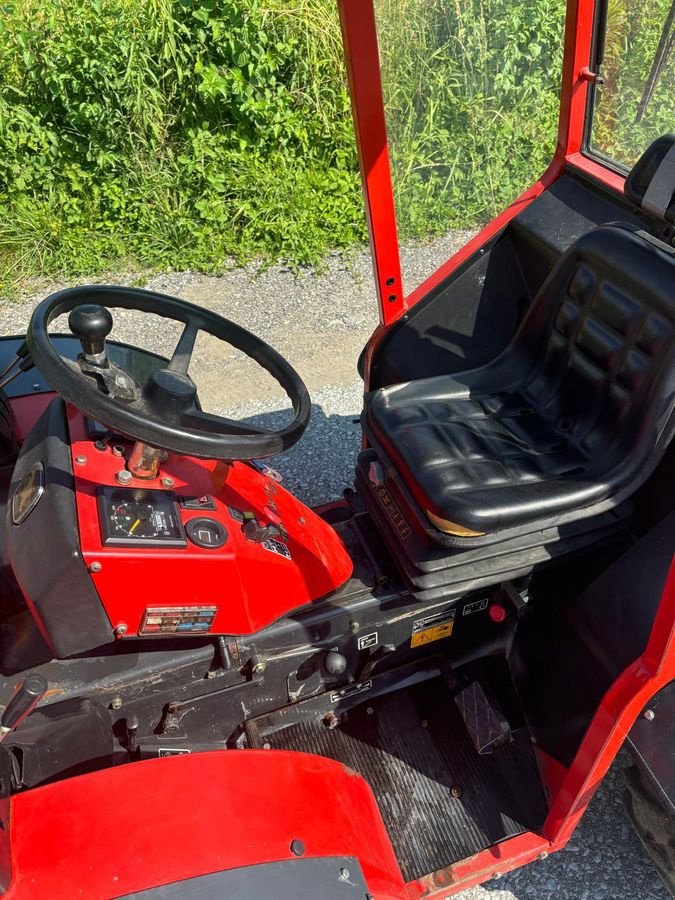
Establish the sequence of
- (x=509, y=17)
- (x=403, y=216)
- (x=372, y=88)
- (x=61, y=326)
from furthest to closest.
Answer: (x=61, y=326)
(x=403, y=216)
(x=509, y=17)
(x=372, y=88)

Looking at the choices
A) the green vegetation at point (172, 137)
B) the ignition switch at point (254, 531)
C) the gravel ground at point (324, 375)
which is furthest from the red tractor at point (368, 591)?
the green vegetation at point (172, 137)

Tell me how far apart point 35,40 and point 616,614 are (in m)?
5.03

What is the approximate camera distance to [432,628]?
1.91 meters

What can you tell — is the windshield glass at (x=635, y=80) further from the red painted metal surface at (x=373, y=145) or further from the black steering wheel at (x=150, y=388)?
the black steering wheel at (x=150, y=388)

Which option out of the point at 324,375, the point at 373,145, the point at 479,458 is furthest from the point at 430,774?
the point at 324,375

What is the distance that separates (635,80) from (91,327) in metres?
1.67

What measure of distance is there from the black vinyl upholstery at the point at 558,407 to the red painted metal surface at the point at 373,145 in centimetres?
34

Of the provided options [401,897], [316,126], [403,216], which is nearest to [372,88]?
[403,216]

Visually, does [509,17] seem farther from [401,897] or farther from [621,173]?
[401,897]

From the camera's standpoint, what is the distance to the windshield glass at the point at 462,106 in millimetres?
1964

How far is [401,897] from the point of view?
146 centimetres

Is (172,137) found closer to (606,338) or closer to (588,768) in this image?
(606,338)

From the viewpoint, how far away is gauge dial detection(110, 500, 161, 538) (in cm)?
→ 140

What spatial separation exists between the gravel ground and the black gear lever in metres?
1.19
